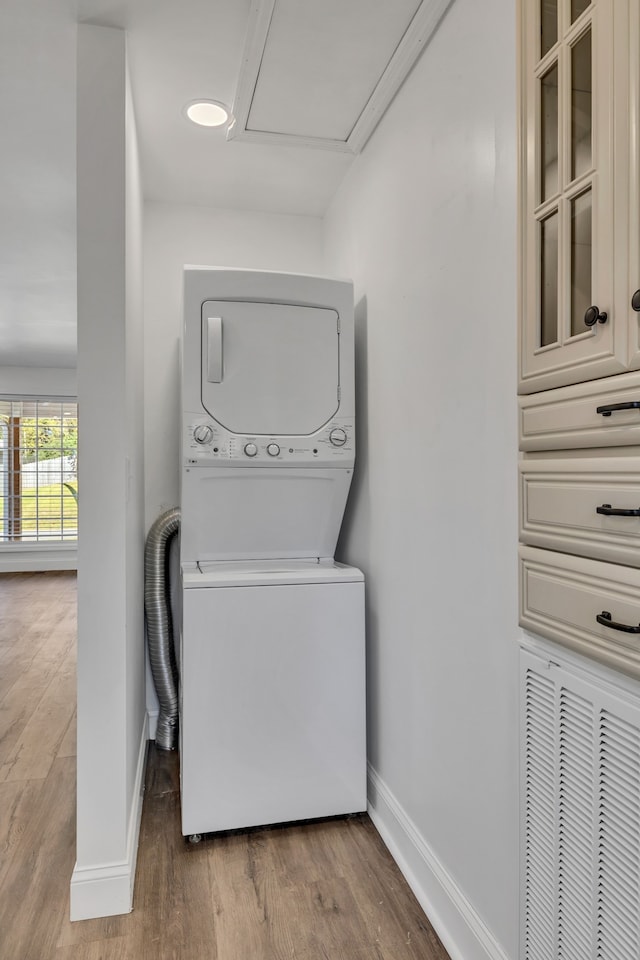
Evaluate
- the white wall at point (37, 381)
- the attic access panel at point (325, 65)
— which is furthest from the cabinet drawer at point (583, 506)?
the white wall at point (37, 381)

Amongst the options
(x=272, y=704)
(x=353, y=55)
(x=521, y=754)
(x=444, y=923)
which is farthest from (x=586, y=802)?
(x=353, y=55)

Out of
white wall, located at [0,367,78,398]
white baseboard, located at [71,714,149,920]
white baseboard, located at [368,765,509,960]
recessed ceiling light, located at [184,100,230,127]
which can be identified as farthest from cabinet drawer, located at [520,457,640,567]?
white wall, located at [0,367,78,398]

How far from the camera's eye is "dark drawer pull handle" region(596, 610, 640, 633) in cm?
87

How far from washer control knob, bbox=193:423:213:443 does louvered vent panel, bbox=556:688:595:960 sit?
4.80 ft

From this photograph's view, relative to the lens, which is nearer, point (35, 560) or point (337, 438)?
point (337, 438)

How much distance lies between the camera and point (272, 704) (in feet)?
6.84

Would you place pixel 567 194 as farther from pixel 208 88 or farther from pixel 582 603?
pixel 208 88

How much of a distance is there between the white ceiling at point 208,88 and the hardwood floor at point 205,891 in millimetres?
2415

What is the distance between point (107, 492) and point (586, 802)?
138cm

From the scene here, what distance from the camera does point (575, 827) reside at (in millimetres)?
1005

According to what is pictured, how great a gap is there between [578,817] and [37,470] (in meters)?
8.11

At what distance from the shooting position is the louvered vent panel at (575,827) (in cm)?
97

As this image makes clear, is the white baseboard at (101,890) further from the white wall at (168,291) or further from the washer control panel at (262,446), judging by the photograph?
the washer control panel at (262,446)

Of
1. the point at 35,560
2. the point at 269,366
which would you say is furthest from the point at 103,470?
the point at 35,560
